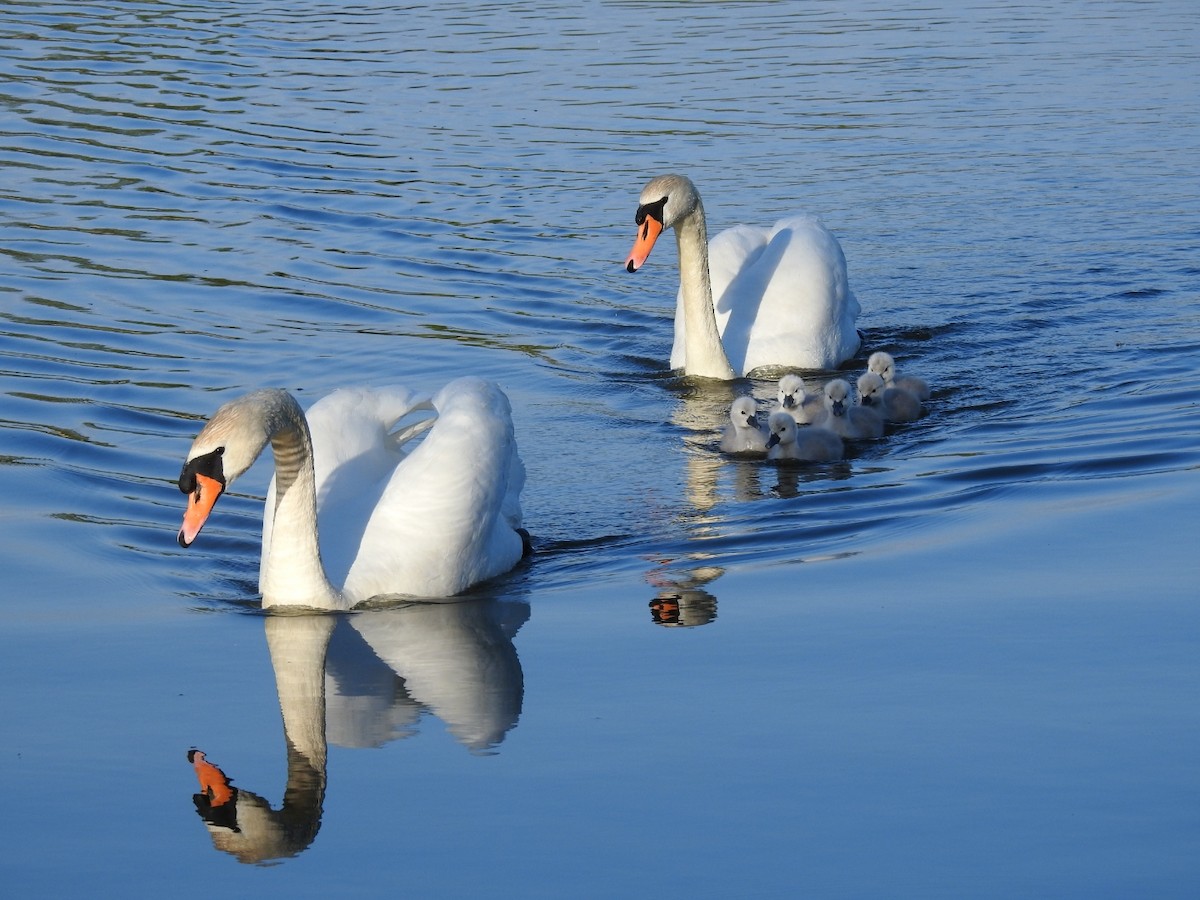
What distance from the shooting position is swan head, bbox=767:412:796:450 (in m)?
9.92

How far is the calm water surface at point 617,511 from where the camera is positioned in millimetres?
5543

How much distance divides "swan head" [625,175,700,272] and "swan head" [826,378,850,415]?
1.56 m

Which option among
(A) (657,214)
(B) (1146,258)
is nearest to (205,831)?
(A) (657,214)

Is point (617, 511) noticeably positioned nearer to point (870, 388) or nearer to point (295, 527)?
point (295, 527)

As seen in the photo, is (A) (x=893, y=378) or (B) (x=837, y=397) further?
(A) (x=893, y=378)

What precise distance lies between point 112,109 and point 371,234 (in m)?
6.07

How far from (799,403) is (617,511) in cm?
182

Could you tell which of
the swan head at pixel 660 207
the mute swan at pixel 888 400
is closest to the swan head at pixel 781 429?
the mute swan at pixel 888 400

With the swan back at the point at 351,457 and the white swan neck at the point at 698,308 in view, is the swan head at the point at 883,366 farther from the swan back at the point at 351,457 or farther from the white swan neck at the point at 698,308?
the swan back at the point at 351,457

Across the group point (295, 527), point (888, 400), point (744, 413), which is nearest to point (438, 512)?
point (295, 527)

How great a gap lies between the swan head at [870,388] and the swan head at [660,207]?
155 cm

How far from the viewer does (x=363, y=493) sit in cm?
819

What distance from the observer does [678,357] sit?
1194 centimetres

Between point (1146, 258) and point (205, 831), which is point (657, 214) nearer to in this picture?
point (1146, 258)
